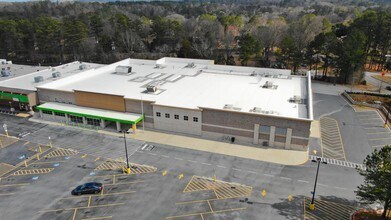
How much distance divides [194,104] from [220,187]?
64.4 feet

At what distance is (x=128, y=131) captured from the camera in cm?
5584

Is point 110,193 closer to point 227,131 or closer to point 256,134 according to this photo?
point 227,131

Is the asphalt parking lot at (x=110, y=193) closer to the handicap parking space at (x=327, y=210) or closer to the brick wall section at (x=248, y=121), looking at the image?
the handicap parking space at (x=327, y=210)

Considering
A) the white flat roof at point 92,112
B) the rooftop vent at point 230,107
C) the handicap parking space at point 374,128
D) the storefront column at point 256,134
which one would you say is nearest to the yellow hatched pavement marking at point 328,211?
the storefront column at point 256,134

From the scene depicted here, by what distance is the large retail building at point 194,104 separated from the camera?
50312 millimetres

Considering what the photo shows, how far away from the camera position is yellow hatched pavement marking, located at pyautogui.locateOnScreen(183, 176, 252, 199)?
38.6m

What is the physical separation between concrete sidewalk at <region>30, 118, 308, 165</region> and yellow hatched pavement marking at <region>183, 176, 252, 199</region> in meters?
8.12

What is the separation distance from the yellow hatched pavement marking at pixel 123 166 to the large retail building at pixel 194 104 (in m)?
10.7

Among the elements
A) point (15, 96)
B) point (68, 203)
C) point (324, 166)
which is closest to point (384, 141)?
point (324, 166)

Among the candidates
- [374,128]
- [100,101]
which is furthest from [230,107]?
[374,128]

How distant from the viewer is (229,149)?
49.8 meters

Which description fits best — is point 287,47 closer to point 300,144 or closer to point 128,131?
point 300,144

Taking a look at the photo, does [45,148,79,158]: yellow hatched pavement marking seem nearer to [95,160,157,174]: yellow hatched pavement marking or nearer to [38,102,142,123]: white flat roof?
[95,160,157,174]: yellow hatched pavement marking

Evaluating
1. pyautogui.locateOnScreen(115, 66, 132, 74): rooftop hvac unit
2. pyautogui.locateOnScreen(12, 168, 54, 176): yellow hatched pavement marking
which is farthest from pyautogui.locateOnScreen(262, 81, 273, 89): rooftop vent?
pyautogui.locateOnScreen(12, 168, 54, 176): yellow hatched pavement marking
